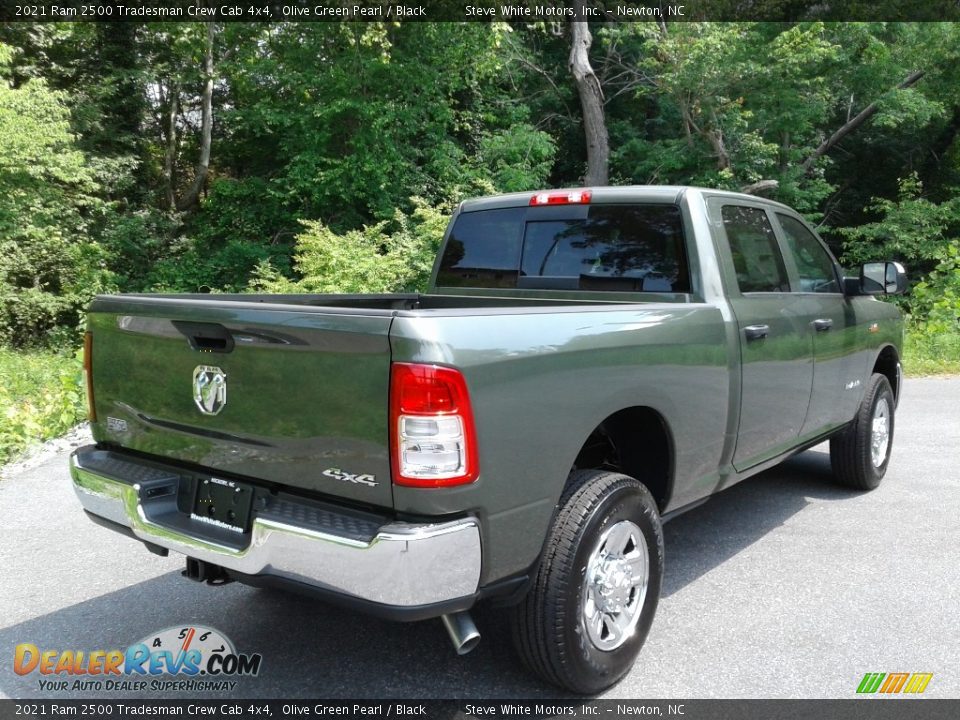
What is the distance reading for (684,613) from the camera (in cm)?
364

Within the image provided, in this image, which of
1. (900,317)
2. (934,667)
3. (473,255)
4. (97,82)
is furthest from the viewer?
(97,82)

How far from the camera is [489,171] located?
734 inches

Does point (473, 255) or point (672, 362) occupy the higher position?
point (473, 255)

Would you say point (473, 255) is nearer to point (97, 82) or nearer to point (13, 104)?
point (13, 104)

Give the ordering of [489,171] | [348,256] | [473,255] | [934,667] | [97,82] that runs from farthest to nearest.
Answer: [97,82]
[489,171]
[348,256]
[473,255]
[934,667]

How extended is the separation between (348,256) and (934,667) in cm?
1227

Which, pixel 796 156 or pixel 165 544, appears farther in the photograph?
pixel 796 156

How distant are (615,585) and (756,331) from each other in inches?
60.2

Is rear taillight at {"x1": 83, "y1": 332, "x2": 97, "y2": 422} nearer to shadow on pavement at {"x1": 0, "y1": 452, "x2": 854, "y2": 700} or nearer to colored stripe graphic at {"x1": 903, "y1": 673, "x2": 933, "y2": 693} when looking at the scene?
shadow on pavement at {"x1": 0, "y1": 452, "x2": 854, "y2": 700}

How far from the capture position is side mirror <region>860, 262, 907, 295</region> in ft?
16.1

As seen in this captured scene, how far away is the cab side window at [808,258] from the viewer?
15.1 ft

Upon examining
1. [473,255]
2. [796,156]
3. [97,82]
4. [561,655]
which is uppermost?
[97,82]

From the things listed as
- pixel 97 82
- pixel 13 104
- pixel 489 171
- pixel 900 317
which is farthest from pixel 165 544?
pixel 97 82

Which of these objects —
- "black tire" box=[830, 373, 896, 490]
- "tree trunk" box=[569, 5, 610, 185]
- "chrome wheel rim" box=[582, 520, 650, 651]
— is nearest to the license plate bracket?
"chrome wheel rim" box=[582, 520, 650, 651]
